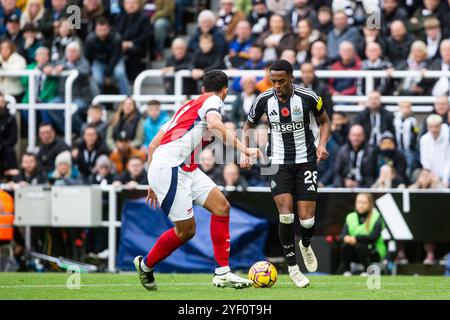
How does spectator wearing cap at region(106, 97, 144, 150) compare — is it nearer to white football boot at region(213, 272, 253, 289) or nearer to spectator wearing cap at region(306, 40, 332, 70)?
spectator wearing cap at region(306, 40, 332, 70)

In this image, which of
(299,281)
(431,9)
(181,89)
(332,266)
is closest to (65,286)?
(299,281)

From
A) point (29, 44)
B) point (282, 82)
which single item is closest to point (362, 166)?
point (282, 82)

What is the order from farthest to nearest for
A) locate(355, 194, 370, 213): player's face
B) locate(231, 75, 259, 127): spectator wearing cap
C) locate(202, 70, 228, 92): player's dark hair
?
locate(231, 75, 259, 127): spectator wearing cap < locate(355, 194, 370, 213): player's face < locate(202, 70, 228, 92): player's dark hair

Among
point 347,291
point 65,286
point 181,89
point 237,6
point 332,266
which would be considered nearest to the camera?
point 347,291

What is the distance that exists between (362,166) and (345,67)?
224cm

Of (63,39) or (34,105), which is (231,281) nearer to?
(34,105)

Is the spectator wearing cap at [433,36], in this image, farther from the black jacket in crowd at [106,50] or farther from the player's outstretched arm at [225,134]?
the player's outstretched arm at [225,134]

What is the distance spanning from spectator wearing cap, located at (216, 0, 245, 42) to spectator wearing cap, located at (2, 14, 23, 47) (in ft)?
13.2

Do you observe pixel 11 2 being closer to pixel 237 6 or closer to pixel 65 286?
pixel 237 6

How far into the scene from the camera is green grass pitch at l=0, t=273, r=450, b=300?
11984mm

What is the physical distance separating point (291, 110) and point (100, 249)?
7.21m

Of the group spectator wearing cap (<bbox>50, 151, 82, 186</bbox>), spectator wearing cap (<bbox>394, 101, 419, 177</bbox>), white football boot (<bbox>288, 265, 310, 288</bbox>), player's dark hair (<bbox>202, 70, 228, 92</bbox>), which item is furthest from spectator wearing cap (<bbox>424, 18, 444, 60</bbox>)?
player's dark hair (<bbox>202, 70, 228, 92</bbox>)

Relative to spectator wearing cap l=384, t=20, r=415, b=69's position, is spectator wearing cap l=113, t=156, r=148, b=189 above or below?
below

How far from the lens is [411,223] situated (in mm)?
18359
